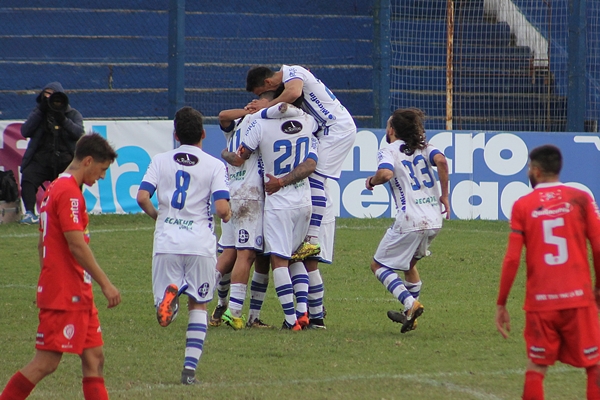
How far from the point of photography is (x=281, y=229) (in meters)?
7.68

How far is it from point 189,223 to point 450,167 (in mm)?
9428

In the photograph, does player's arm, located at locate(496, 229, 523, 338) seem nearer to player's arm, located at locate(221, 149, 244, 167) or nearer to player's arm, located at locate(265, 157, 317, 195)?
player's arm, located at locate(265, 157, 317, 195)

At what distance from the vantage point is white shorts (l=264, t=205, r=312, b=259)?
7.67m

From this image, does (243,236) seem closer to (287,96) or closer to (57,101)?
(287,96)

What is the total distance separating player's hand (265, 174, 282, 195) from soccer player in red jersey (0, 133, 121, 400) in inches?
115

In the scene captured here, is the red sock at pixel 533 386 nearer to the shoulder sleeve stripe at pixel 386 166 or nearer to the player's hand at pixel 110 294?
the player's hand at pixel 110 294

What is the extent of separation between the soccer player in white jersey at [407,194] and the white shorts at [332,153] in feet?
1.77

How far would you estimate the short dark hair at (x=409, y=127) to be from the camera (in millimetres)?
7609

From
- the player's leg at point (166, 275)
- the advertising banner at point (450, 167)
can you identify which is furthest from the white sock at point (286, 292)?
the advertising banner at point (450, 167)

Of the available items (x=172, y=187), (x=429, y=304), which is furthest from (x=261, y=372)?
(x=429, y=304)

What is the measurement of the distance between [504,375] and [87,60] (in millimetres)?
14732

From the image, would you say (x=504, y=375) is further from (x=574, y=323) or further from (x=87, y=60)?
(x=87, y=60)

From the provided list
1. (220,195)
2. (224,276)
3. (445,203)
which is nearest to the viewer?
(220,195)

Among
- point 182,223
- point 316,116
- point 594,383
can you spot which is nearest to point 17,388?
point 182,223
